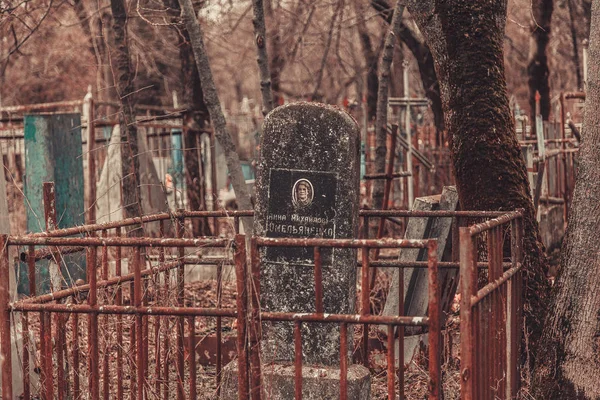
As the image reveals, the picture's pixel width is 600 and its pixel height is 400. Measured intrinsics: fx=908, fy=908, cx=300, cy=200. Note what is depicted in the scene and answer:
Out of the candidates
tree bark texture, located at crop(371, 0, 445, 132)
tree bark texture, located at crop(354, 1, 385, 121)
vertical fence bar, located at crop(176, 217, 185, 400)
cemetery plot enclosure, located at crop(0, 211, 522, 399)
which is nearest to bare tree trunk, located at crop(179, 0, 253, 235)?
vertical fence bar, located at crop(176, 217, 185, 400)

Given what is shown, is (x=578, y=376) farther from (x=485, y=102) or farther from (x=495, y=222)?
(x=485, y=102)

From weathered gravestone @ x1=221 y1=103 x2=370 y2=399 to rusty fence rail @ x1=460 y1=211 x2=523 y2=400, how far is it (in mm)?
884

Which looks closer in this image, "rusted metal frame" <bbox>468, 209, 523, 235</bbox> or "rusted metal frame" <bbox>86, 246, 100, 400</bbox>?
"rusted metal frame" <bbox>468, 209, 523, 235</bbox>

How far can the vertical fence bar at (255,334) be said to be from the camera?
4.39 metres

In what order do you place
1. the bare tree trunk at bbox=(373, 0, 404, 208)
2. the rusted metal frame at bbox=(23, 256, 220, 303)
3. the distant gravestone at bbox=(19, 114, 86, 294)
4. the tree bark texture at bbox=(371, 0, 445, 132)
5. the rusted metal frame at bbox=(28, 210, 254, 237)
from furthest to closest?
the tree bark texture at bbox=(371, 0, 445, 132) < the bare tree trunk at bbox=(373, 0, 404, 208) < the distant gravestone at bbox=(19, 114, 86, 294) < the rusted metal frame at bbox=(28, 210, 254, 237) < the rusted metal frame at bbox=(23, 256, 220, 303)

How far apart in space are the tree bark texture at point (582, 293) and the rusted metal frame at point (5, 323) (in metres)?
3.17

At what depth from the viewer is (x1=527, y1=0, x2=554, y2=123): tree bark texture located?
1762 cm

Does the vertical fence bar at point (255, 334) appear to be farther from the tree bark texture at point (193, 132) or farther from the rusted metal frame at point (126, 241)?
the tree bark texture at point (193, 132)

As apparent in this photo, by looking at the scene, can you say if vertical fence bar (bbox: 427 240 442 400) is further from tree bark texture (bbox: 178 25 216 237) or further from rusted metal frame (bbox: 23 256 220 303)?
tree bark texture (bbox: 178 25 216 237)

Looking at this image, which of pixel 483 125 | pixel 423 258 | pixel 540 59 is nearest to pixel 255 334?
pixel 483 125

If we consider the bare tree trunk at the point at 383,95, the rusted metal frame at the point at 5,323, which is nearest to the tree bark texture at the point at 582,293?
the rusted metal frame at the point at 5,323

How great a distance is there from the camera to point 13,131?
37.7 feet

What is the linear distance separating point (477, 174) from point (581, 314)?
1.41 metres

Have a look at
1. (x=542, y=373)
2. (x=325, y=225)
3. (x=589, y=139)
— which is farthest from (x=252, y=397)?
(x=589, y=139)
